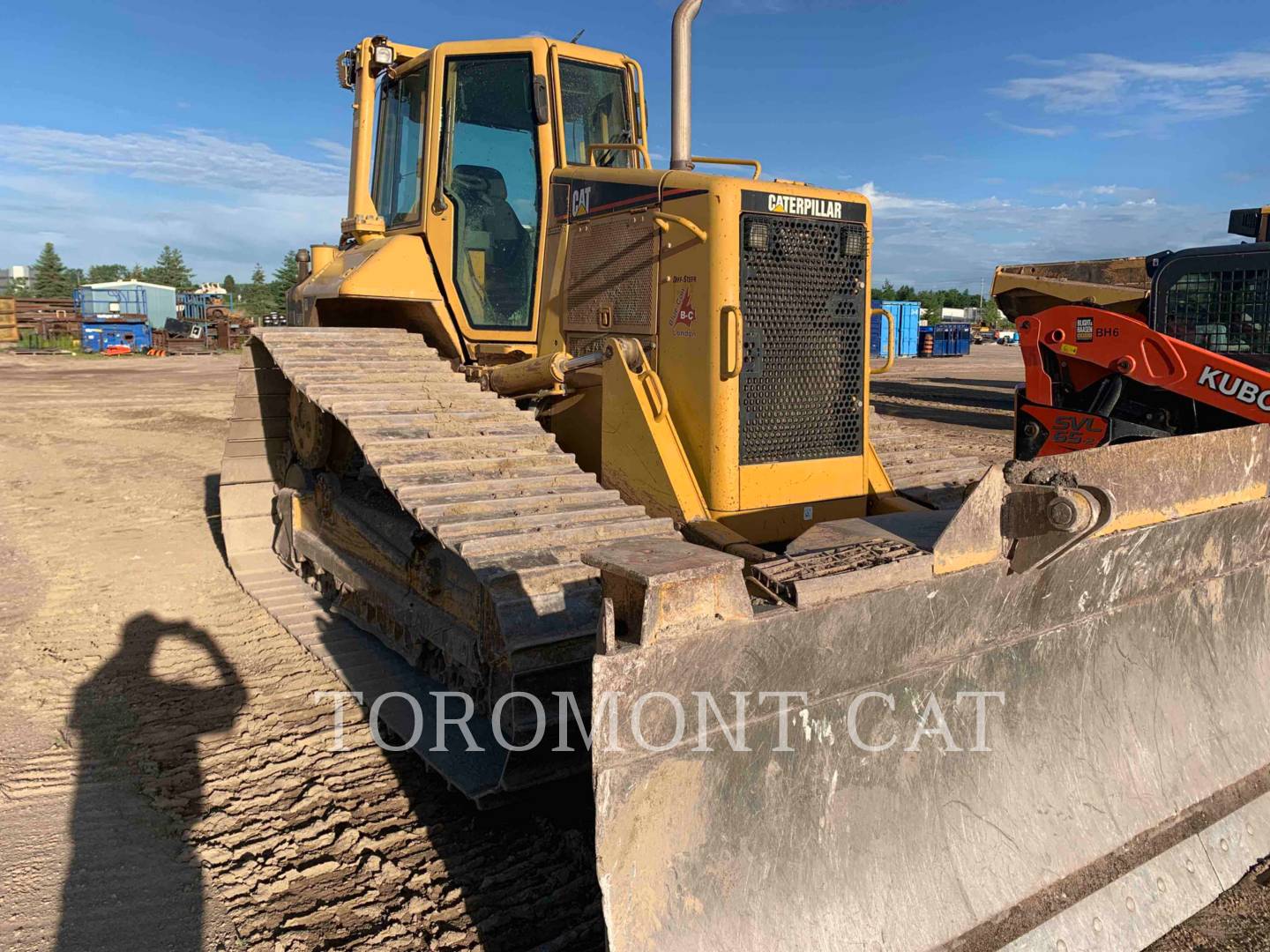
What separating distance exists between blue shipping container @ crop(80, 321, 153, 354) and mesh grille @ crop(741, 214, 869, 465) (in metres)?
34.2

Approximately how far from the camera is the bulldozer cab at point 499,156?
192 inches

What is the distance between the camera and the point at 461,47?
16.3ft

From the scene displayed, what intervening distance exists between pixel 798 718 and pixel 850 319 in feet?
Result: 7.30

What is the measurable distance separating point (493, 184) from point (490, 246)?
0.33m

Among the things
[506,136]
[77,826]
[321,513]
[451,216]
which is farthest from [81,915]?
[506,136]

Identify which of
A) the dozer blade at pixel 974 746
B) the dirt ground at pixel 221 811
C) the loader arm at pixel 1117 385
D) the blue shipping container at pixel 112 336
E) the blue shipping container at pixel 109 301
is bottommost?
the dirt ground at pixel 221 811

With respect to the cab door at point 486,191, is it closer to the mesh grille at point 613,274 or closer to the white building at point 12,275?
the mesh grille at point 613,274

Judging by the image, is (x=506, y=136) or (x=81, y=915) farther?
(x=506, y=136)

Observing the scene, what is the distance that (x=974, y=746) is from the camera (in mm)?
2807

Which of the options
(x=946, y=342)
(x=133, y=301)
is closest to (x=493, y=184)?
(x=946, y=342)

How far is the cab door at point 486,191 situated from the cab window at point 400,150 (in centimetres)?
19

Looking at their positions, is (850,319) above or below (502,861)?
above

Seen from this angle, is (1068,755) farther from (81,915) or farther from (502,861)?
(81,915)

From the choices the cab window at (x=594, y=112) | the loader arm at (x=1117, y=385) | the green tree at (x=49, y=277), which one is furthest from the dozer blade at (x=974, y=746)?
the green tree at (x=49, y=277)
